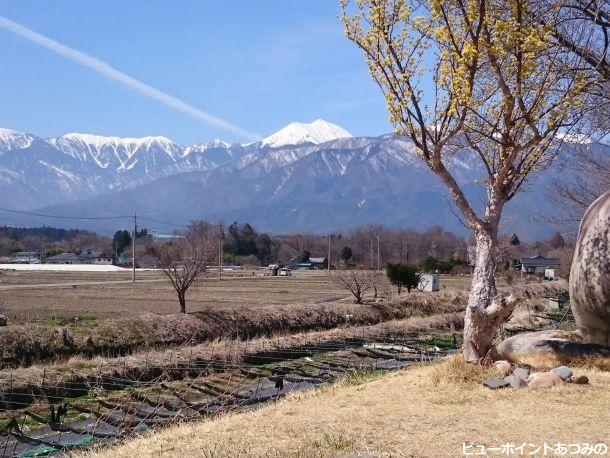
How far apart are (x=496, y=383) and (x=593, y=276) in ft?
14.0

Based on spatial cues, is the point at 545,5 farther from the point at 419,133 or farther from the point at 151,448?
the point at 151,448

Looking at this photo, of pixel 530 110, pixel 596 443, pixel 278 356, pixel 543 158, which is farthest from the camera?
pixel 278 356

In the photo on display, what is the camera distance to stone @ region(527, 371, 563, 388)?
1130cm

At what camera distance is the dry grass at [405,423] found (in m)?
8.37

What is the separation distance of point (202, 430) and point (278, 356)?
17.3m

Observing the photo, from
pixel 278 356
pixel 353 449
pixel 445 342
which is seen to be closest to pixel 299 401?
pixel 353 449

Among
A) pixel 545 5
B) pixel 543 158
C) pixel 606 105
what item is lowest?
pixel 543 158

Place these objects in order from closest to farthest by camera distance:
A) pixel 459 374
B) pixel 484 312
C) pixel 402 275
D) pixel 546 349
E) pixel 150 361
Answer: pixel 459 374 → pixel 484 312 → pixel 546 349 → pixel 150 361 → pixel 402 275

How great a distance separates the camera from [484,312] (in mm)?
12578

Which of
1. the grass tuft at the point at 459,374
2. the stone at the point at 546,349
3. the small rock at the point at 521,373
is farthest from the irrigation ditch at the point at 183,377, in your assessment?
the small rock at the point at 521,373

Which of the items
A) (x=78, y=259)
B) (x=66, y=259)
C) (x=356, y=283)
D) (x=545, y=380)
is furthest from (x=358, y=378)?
(x=78, y=259)

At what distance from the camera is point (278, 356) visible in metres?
27.5

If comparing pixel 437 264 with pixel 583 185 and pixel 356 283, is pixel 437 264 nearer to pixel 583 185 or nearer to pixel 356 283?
pixel 356 283

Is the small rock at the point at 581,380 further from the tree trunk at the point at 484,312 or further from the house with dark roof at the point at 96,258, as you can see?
the house with dark roof at the point at 96,258
